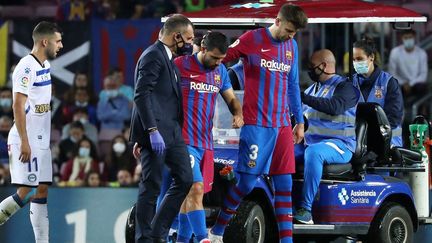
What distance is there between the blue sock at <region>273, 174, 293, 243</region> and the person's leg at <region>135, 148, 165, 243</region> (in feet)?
4.02

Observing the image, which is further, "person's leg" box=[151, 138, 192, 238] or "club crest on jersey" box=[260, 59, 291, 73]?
"club crest on jersey" box=[260, 59, 291, 73]

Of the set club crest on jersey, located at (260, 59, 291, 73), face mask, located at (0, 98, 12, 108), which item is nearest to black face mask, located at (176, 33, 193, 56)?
club crest on jersey, located at (260, 59, 291, 73)

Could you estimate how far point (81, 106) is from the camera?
18.0 meters

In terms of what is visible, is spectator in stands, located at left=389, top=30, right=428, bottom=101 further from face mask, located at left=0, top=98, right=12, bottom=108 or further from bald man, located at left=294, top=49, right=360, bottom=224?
bald man, located at left=294, top=49, right=360, bottom=224

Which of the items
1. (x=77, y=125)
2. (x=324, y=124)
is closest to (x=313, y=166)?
(x=324, y=124)

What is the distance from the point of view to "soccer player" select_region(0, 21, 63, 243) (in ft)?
38.4

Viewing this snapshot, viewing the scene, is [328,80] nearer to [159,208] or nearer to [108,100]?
[159,208]

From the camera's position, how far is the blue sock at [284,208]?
11.4 metres

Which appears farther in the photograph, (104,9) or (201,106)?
(104,9)

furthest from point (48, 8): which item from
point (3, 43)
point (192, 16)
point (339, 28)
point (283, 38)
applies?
point (283, 38)

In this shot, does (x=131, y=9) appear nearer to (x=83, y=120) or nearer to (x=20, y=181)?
(x=83, y=120)

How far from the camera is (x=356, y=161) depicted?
12.6 meters

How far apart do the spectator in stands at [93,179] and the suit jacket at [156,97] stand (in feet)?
18.6

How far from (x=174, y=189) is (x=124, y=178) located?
5.96m
